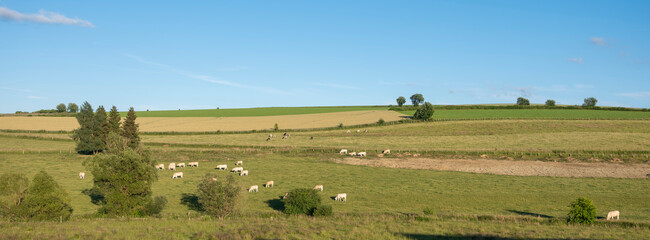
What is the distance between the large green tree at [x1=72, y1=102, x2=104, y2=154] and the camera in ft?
254

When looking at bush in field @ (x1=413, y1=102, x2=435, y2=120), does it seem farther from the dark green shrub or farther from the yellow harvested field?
the dark green shrub

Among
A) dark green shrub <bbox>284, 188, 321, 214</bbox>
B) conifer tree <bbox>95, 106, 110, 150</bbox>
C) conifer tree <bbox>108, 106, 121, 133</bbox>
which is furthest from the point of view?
conifer tree <bbox>108, 106, 121, 133</bbox>

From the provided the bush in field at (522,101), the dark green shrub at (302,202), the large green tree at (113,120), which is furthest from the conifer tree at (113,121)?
the bush in field at (522,101)

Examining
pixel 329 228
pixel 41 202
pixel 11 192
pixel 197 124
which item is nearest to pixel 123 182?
pixel 41 202

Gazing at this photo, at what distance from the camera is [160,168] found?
63.1m

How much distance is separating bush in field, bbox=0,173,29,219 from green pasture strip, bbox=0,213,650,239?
13.9 ft

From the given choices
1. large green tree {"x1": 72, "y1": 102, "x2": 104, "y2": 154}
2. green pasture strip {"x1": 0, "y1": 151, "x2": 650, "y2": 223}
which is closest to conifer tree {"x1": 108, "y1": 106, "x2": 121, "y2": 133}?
large green tree {"x1": 72, "y1": 102, "x2": 104, "y2": 154}

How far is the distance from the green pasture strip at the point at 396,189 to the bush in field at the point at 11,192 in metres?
4.96

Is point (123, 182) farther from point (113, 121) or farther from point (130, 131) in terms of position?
point (113, 121)

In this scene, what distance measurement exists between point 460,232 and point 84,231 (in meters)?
23.6

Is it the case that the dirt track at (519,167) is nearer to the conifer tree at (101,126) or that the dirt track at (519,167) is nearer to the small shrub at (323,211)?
the small shrub at (323,211)

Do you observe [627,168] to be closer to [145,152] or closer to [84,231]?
[145,152]

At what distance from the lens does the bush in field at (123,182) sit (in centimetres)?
3497

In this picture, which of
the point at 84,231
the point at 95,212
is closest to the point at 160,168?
the point at 95,212
